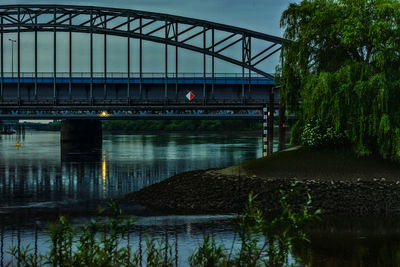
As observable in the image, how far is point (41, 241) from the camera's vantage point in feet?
62.8

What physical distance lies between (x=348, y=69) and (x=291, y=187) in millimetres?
7447

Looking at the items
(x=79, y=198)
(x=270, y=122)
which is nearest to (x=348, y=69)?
(x=79, y=198)

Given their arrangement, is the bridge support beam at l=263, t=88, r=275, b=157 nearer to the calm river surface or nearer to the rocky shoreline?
the calm river surface

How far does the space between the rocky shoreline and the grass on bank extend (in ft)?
2.42

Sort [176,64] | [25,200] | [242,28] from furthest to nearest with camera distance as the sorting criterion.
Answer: [176,64], [242,28], [25,200]

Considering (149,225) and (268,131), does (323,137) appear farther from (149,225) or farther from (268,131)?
(268,131)

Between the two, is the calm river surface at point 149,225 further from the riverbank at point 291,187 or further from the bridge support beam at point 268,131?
the bridge support beam at point 268,131

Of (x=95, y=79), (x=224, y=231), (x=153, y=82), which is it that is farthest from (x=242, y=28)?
(x=224, y=231)

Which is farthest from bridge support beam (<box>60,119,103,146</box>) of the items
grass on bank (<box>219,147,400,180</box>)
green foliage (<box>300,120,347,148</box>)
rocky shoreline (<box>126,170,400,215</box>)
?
rocky shoreline (<box>126,170,400,215</box>)

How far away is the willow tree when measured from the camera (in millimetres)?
31281

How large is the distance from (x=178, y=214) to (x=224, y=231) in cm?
413

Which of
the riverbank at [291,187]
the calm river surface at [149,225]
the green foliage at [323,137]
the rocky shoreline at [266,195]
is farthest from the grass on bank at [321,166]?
the calm river surface at [149,225]

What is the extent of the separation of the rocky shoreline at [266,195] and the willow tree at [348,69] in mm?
3537

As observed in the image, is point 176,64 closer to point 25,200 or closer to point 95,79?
point 95,79
